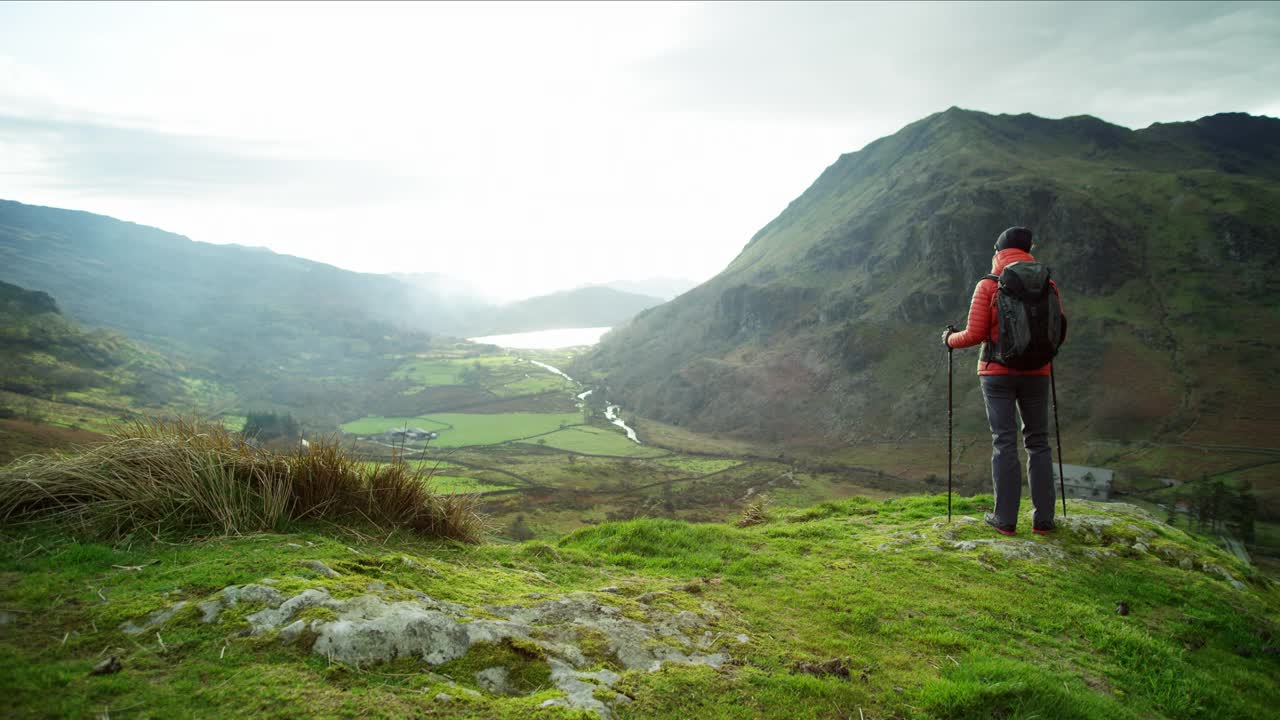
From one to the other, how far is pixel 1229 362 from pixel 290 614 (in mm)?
103722

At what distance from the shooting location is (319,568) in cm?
436

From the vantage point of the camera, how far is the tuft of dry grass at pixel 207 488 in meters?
4.74

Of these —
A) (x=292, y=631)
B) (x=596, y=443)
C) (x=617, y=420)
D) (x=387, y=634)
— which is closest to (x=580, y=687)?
(x=387, y=634)

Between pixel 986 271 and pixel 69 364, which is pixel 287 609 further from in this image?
pixel 986 271

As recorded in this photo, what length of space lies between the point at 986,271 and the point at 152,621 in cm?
11557

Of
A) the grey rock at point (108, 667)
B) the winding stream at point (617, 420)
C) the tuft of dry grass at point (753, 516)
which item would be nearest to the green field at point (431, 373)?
the winding stream at point (617, 420)

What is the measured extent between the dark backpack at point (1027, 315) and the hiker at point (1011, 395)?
0.07 metres

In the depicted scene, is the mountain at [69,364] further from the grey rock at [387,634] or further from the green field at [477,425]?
the grey rock at [387,634]

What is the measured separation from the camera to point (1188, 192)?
93.6m

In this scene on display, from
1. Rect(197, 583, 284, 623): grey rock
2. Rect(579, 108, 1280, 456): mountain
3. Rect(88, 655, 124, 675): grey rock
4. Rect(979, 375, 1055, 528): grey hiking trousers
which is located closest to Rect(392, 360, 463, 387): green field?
Rect(579, 108, 1280, 456): mountain

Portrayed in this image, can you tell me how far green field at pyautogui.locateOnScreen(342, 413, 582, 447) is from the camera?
296ft

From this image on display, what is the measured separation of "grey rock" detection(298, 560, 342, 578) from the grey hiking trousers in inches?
328

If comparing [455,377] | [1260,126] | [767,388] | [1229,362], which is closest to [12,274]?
[455,377]

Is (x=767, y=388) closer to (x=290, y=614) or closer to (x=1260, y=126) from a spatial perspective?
(x=290, y=614)
